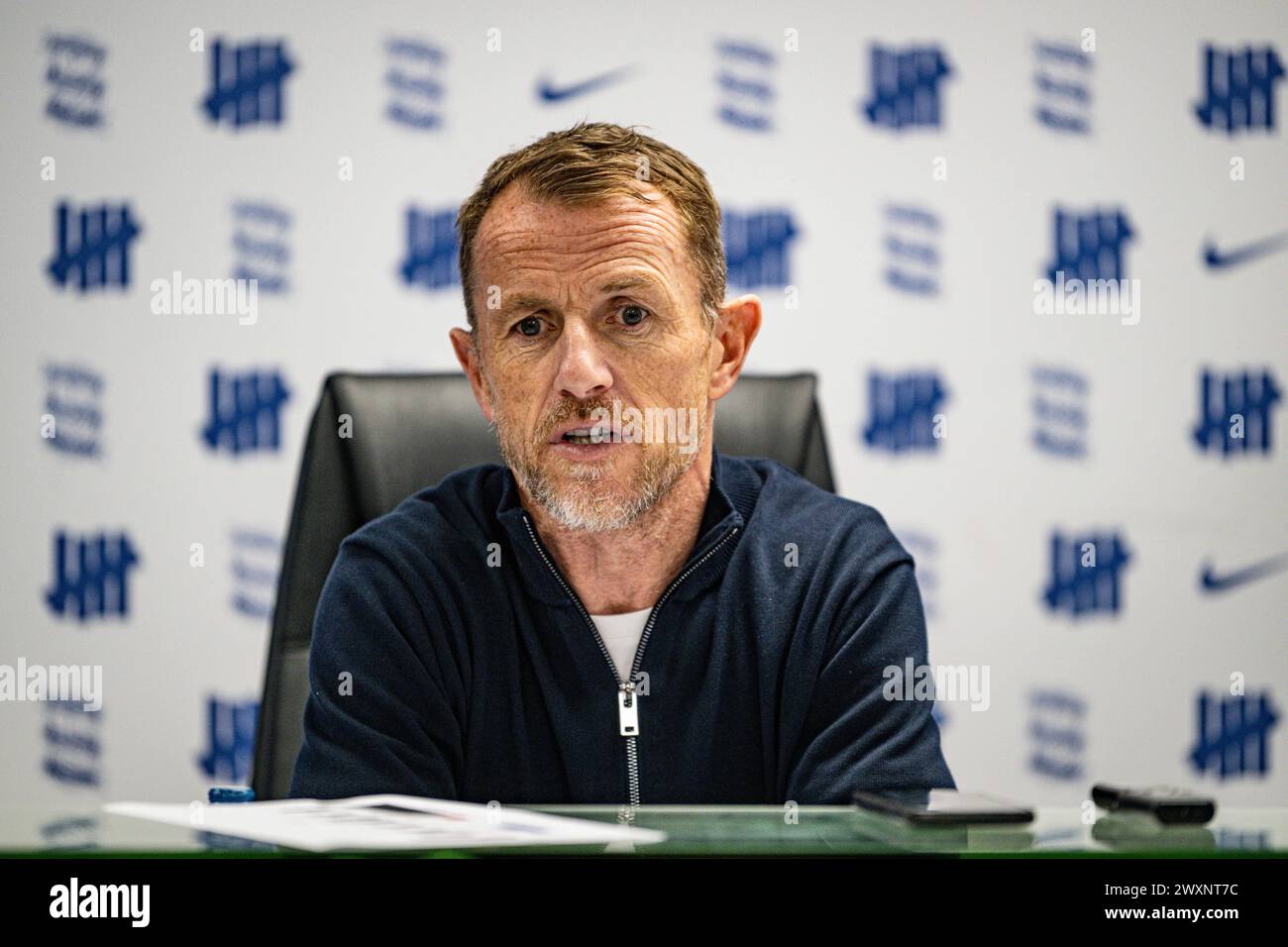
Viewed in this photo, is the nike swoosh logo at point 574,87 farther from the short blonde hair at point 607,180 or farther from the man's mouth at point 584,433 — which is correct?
the man's mouth at point 584,433

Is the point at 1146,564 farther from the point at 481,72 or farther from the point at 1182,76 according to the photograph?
the point at 481,72

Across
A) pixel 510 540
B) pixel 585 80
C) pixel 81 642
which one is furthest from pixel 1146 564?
pixel 81 642

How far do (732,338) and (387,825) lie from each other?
1.07m

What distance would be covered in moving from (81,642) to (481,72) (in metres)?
1.80

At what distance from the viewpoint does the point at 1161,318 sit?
3521 millimetres

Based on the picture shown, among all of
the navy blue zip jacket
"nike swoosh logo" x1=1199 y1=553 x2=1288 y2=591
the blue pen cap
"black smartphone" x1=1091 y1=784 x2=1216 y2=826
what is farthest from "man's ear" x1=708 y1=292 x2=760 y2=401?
"nike swoosh logo" x1=1199 y1=553 x2=1288 y2=591

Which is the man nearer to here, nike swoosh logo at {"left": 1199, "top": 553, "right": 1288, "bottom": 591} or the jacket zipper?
the jacket zipper

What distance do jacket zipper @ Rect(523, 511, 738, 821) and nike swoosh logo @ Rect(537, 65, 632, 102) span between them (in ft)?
7.21

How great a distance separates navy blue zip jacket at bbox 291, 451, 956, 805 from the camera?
1.41 meters

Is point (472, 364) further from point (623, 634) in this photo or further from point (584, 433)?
point (623, 634)

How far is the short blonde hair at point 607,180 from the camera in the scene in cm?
156

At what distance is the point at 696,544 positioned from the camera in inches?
61.6

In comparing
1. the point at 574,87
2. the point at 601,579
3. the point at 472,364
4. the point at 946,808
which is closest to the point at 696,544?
the point at 601,579
